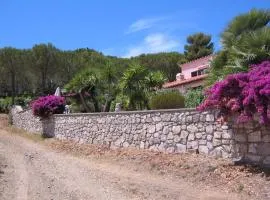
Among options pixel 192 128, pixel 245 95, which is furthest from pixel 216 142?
pixel 245 95

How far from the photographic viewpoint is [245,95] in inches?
428

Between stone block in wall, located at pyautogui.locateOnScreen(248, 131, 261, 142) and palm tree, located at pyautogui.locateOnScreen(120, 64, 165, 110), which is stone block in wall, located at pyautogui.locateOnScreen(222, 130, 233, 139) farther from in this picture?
palm tree, located at pyautogui.locateOnScreen(120, 64, 165, 110)

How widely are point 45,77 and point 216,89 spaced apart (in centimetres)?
3717

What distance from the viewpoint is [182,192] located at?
10.2 metres

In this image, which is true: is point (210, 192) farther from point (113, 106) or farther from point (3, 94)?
point (3, 94)

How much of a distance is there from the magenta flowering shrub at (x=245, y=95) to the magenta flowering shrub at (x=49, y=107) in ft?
44.0

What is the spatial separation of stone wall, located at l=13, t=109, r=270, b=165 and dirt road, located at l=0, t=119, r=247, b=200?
1.55 m

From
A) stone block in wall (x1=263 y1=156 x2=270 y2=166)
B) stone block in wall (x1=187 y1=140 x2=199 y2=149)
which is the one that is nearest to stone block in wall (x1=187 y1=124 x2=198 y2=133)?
stone block in wall (x1=187 y1=140 x2=199 y2=149)

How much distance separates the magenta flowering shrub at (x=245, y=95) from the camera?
407 inches

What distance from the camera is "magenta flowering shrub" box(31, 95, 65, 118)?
24.0m

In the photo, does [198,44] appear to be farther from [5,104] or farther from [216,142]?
[216,142]

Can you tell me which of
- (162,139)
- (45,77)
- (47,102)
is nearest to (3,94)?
(45,77)

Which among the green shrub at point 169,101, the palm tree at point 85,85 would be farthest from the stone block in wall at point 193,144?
the palm tree at point 85,85

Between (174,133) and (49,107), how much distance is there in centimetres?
1176
